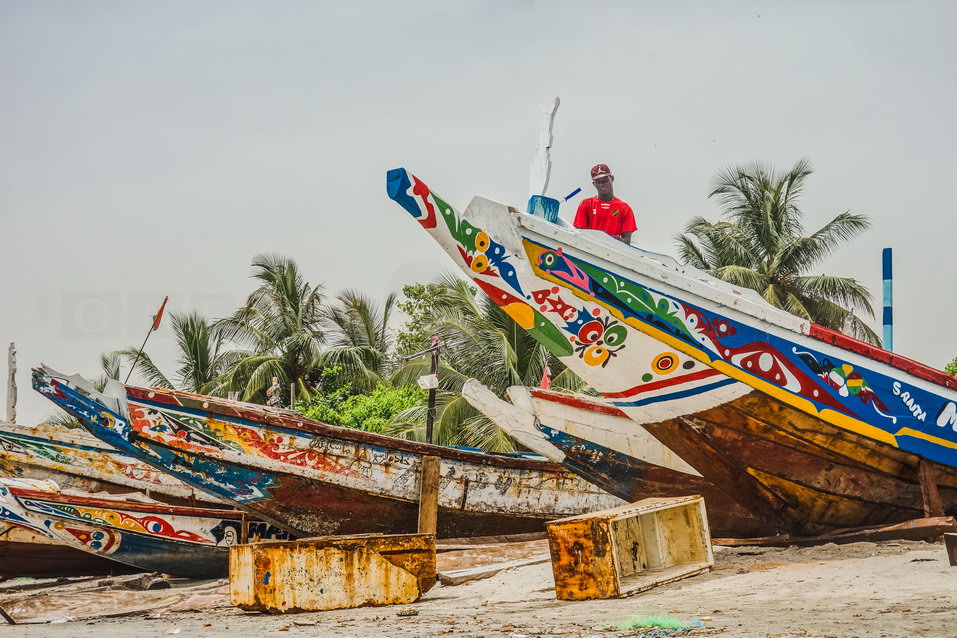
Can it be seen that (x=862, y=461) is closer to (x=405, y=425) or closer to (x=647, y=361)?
(x=647, y=361)

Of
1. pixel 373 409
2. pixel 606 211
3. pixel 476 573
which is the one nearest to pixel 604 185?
pixel 606 211

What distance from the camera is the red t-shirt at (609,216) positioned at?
8.87 meters

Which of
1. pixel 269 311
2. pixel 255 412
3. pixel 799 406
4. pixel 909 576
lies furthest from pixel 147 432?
pixel 269 311

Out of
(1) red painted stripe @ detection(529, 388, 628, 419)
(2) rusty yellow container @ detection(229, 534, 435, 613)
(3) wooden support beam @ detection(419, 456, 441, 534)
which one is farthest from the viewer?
(3) wooden support beam @ detection(419, 456, 441, 534)

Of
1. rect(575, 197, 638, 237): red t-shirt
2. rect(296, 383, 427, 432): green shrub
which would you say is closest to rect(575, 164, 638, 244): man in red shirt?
→ rect(575, 197, 638, 237): red t-shirt

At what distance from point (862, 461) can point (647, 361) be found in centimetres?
200

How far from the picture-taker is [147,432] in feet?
33.2

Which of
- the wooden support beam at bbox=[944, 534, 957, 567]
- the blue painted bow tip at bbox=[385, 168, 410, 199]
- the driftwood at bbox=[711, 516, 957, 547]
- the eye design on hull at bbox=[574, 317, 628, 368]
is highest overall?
the blue painted bow tip at bbox=[385, 168, 410, 199]

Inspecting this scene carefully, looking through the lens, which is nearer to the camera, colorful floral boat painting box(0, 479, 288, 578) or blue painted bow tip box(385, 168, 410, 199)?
blue painted bow tip box(385, 168, 410, 199)

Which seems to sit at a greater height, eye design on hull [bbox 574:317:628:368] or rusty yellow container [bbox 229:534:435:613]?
eye design on hull [bbox 574:317:628:368]

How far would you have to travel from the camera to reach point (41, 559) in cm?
1268

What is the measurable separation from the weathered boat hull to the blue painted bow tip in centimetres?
768

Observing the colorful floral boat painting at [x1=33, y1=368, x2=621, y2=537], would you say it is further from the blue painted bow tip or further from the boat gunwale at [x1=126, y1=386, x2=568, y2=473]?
the blue painted bow tip

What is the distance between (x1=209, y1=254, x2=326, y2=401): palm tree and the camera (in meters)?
25.9
